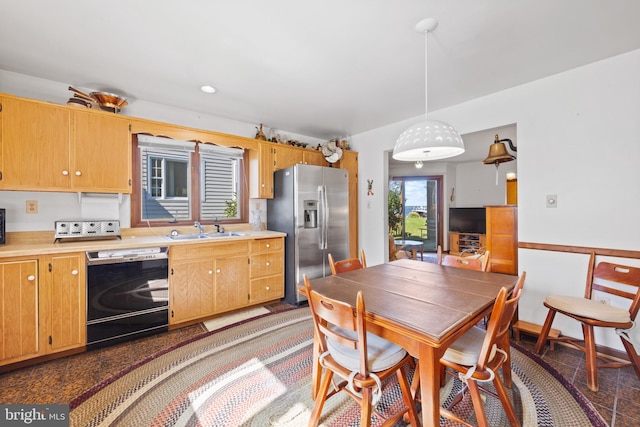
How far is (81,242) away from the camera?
96.1 inches

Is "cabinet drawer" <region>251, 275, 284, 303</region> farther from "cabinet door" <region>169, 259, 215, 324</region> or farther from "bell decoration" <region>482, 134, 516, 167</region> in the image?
"bell decoration" <region>482, 134, 516, 167</region>

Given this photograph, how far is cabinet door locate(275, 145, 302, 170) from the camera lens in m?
3.75

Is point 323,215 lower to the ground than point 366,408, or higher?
higher

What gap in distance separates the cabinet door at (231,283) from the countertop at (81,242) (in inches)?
10.7

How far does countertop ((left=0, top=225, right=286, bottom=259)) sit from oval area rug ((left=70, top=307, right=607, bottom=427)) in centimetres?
100

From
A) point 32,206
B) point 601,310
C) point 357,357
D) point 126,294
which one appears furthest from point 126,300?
point 601,310

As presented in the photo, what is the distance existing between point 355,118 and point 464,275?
2534mm

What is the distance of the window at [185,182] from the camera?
10.1 ft

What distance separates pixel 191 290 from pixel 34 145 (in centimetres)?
183

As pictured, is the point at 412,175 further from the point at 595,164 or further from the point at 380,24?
the point at 380,24

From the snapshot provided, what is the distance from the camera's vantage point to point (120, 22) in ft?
5.81

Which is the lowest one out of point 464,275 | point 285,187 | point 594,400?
point 594,400

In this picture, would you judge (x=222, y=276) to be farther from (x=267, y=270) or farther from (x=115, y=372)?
(x=115, y=372)

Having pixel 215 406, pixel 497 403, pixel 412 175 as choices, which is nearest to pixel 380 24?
pixel 497 403
